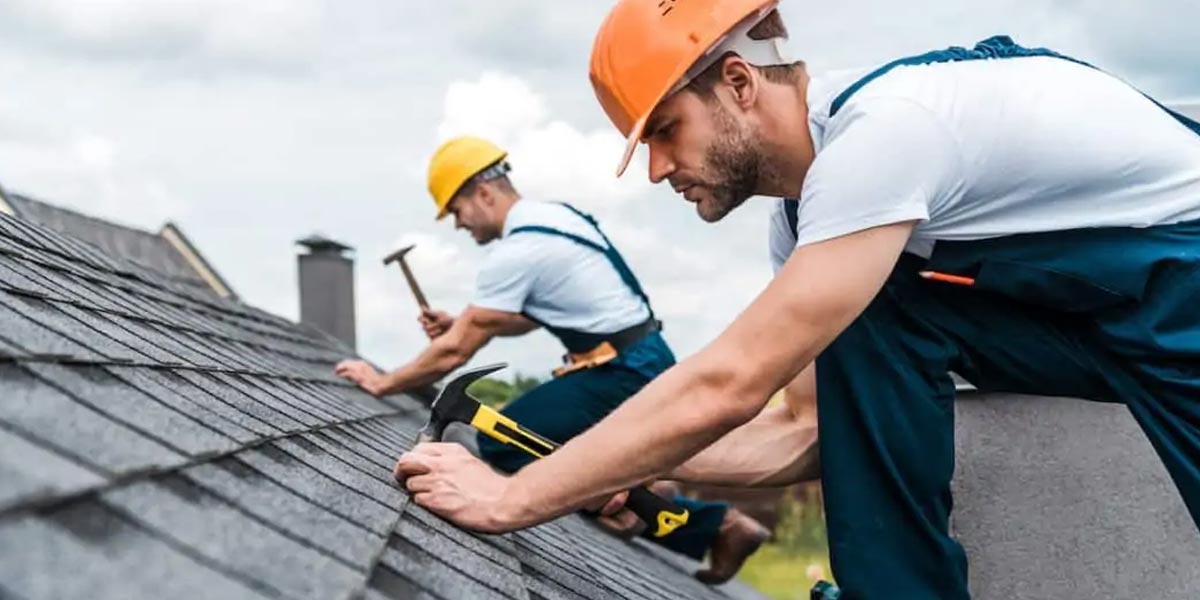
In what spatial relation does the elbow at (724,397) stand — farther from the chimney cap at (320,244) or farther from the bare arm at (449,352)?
the chimney cap at (320,244)

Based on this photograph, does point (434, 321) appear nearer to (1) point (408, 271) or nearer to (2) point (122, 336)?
(1) point (408, 271)

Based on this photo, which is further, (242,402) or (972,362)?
(972,362)

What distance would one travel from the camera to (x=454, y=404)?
117 inches

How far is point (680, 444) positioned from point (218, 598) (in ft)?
4.00

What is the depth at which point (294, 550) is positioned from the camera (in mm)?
1387

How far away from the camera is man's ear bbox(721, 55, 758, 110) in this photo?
2.46 m

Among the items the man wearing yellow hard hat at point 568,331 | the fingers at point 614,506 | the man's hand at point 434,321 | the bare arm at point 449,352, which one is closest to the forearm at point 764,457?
the fingers at point 614,506

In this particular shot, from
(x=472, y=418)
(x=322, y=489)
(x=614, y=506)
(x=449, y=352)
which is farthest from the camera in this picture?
(x=449, y=352)

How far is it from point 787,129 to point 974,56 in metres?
0.42

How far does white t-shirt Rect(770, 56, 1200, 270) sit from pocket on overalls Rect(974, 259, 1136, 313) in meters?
0.09

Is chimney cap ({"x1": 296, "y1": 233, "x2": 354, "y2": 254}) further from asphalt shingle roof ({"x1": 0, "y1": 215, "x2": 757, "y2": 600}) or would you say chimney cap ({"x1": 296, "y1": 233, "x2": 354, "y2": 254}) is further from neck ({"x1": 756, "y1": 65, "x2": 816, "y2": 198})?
neck ({"x1": 756, "y1": 65, "x2": 816, "y2": 198})

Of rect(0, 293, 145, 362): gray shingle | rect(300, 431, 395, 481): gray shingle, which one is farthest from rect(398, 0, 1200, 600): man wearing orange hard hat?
rect(0, 293, 145, 362): gray shingle

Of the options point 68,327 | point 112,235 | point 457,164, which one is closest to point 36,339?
point 68,327

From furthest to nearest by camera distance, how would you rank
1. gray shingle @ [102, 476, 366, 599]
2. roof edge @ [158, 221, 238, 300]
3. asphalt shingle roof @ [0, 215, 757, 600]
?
roof edge @ [158, 221, 238, 300] < gray shingle @ [102, 476, 366, 599] < asphalt shingle roof @ [0, 215, 757, 600]
